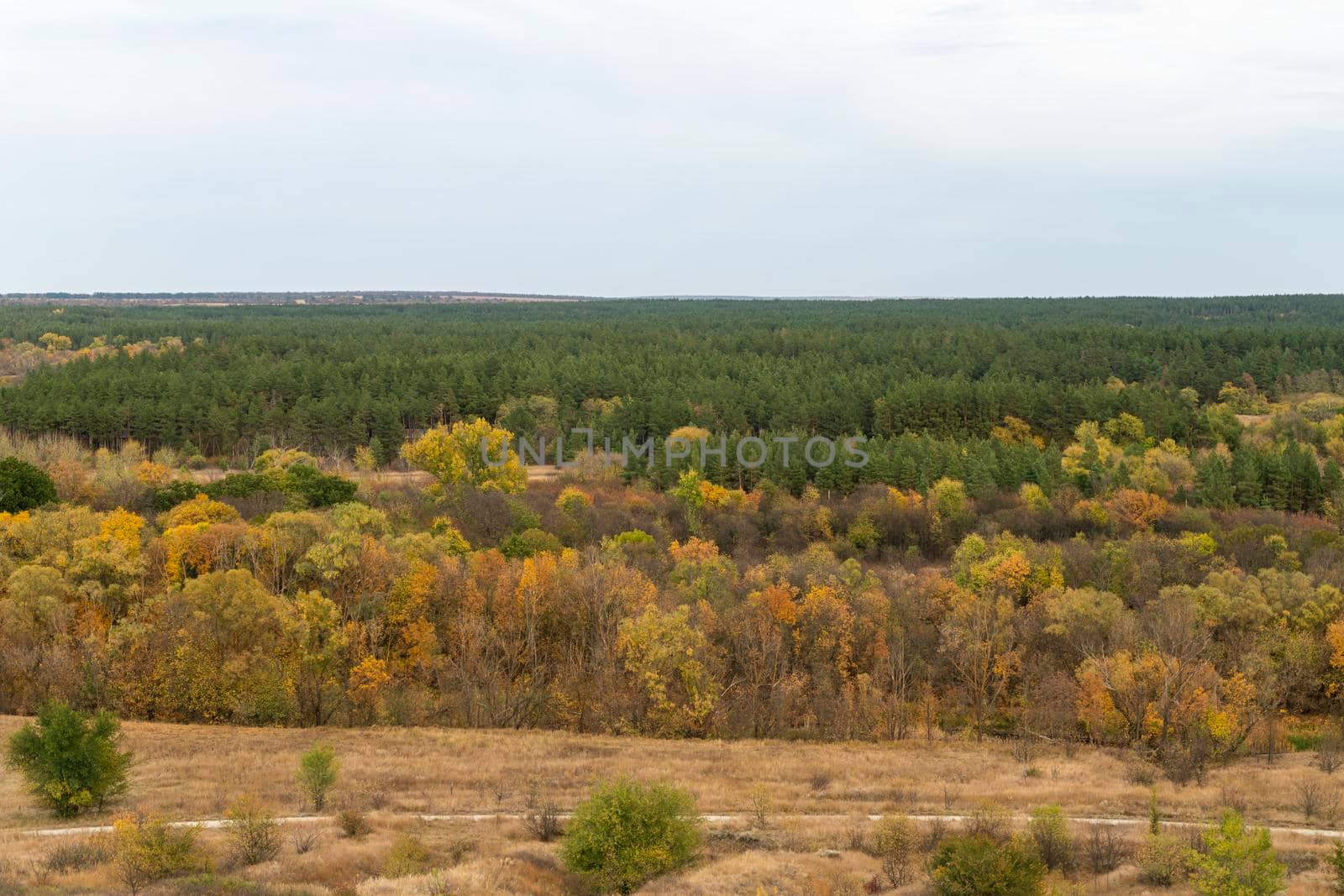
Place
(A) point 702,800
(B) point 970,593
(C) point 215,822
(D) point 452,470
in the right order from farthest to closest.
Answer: (D) point 452,470 → (B) point 970,593 → (A) point 702,800 → (C) point 215,822

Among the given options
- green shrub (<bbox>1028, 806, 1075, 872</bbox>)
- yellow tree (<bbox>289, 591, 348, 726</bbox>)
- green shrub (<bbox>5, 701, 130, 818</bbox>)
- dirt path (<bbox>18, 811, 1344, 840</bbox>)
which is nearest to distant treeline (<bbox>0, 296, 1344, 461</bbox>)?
yellow tree (<bbox>289, 591, 348, 726</bbox>)

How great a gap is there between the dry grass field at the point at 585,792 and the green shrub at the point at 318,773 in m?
0.62

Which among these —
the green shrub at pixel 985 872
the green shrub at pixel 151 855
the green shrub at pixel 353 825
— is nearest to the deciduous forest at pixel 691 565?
the green shrub at pixel 353 825

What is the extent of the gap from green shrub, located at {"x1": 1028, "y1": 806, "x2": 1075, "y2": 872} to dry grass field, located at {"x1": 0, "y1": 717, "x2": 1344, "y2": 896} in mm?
1278

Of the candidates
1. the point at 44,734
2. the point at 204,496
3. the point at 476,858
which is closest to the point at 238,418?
the point at 204,496

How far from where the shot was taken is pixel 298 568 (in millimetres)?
56250

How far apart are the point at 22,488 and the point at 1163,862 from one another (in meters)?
63.9

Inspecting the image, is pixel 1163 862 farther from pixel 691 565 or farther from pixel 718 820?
pixel 691 565

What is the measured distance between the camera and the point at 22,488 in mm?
69312

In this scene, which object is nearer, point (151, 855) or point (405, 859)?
point (151, 855)

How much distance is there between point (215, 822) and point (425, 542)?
29.3 m

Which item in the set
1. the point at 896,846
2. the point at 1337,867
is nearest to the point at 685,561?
the point at 896,846

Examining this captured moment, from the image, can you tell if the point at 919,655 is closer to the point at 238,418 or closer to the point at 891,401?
the point at 891,401

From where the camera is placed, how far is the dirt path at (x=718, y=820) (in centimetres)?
3189
